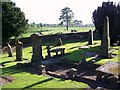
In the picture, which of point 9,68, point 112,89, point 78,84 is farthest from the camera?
point 9,68

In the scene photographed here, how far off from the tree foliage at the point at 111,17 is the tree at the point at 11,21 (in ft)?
37.8

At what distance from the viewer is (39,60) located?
23.4 m

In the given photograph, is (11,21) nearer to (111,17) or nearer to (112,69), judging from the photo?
(111,17)

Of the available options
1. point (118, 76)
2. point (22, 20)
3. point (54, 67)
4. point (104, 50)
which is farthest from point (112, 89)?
point (22, 20)

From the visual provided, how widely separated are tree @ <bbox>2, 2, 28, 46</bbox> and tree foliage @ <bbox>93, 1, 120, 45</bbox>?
1152cm

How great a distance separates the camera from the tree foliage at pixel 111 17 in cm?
3072

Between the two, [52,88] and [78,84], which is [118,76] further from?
[52,88]

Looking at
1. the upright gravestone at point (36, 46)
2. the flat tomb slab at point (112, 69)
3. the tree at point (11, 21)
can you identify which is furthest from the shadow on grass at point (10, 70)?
the tree at point (11, 21)

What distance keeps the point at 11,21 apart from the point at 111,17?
1455cm

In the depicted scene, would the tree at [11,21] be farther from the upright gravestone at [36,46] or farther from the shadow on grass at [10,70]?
the shadow on grass at [10,70]

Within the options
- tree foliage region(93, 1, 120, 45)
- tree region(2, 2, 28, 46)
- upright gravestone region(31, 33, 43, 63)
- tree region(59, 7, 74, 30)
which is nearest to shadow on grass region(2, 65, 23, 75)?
upright gravestone region(31, 33, 43, 63)

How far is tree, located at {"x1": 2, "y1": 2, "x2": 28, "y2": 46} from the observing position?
35.3 metres

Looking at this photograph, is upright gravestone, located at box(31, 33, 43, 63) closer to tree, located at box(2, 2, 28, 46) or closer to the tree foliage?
the tree foliage

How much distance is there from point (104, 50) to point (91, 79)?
308 inches
